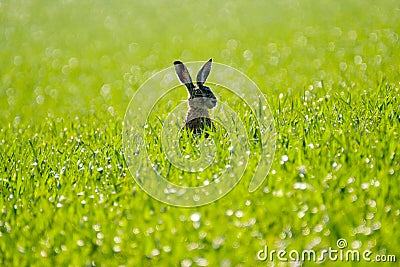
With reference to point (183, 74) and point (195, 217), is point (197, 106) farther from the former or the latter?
point (195, 217)

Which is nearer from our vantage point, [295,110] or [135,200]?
[135,200]

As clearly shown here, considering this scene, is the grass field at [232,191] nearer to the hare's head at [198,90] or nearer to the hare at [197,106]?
the hare at [197,106]

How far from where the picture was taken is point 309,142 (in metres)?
5.63

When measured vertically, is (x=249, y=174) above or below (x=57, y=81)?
below

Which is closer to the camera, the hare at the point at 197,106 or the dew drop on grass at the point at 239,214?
the dew drop on grass at the point at 239,214

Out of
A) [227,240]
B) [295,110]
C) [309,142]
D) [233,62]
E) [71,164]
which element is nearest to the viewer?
[227,240]

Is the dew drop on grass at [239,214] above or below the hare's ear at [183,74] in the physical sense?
below

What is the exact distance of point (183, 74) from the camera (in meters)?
6.36

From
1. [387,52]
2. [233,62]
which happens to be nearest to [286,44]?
[233,62]

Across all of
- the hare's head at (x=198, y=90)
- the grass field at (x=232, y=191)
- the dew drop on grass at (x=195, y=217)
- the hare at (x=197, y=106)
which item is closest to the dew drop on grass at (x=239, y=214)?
the grass field at (x=232, y=191)

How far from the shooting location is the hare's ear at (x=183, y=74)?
247 inches

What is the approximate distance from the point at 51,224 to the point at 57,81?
31.2ft

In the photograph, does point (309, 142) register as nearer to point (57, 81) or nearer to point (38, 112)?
point (38, 112)

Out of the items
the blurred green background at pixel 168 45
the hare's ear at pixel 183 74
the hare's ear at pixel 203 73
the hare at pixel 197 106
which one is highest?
the blurred green background at pixel 168 45
